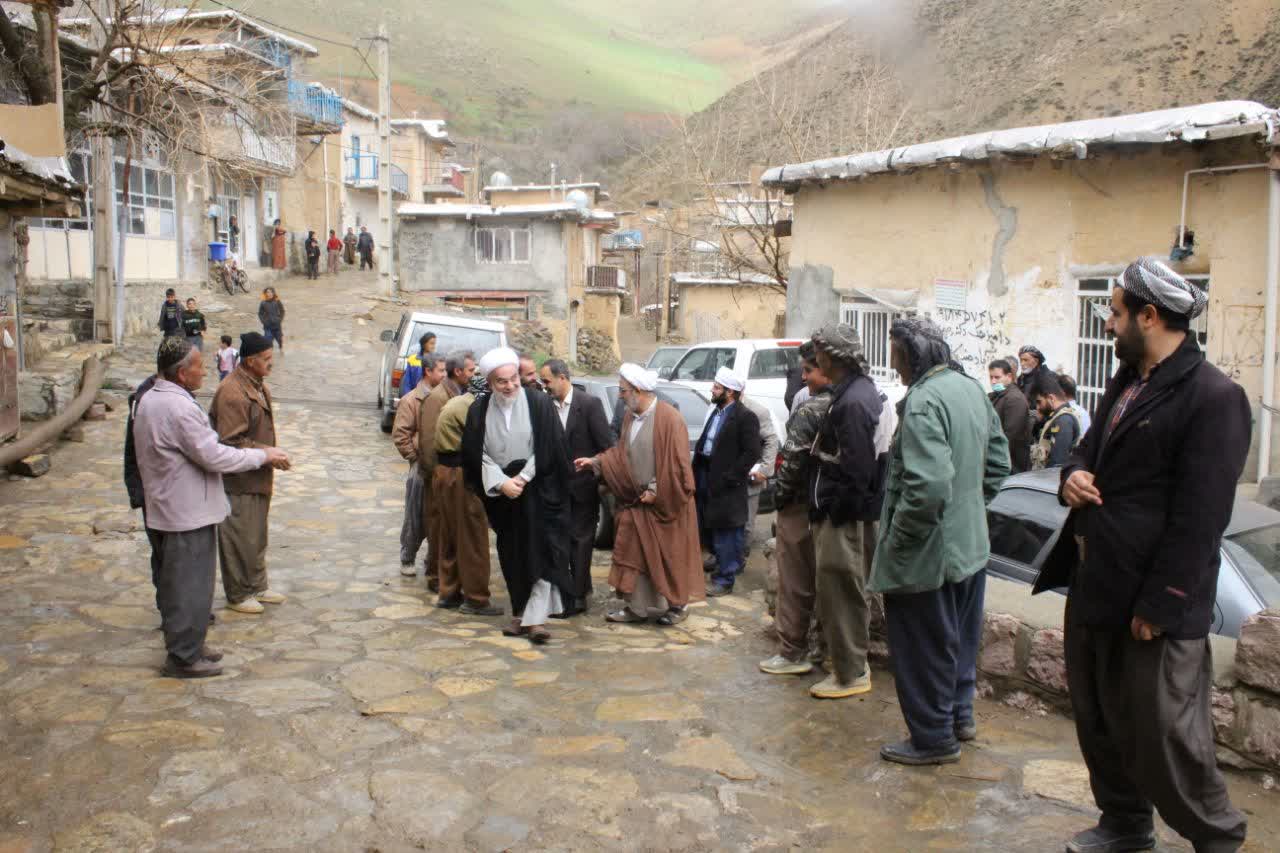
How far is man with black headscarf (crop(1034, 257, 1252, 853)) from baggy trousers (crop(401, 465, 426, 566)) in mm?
5478

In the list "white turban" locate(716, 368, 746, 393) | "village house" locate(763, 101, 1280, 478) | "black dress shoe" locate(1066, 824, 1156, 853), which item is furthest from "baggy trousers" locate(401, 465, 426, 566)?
"village house" locate(763, 101, 1280, 478)

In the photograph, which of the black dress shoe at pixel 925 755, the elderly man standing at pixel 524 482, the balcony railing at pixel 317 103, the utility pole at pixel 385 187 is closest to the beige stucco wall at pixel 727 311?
the utility pole at pixel 385 187

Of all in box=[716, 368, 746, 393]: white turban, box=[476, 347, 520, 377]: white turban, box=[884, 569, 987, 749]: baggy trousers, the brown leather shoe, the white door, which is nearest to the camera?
box=[884, 569, 987, 749]: baggy trousers

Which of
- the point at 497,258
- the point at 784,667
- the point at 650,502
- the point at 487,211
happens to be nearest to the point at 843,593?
the point at 784,667

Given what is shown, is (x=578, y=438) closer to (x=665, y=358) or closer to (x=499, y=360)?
(x=499, y=360)

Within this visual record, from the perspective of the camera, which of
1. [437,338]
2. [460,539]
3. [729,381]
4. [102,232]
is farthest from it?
[102,232]

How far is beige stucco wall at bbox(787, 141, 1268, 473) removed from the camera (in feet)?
31.3

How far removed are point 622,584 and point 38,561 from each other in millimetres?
4607

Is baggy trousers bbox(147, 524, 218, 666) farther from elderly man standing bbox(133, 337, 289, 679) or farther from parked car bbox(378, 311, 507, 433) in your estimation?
parked car bbox(378, 311, 507, 433)

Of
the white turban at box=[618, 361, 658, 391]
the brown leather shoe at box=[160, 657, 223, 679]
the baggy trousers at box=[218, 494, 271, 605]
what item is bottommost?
the brown leather shoe at box=[160, 657, 223, 679]

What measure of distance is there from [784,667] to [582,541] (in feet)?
6.52

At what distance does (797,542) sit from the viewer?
19.0 ft

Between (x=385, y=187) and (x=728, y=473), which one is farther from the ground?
(x=385, y=187)

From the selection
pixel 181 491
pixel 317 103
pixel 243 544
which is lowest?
pixel 243 544
